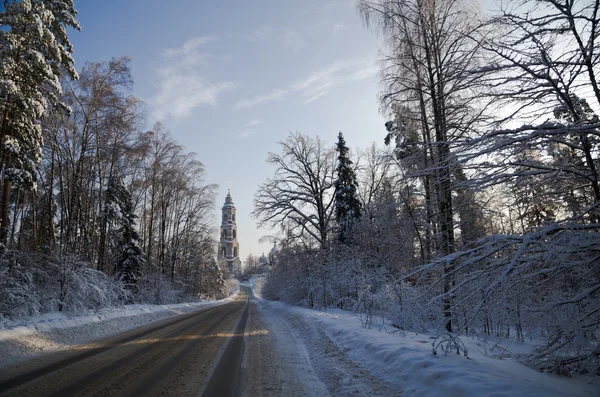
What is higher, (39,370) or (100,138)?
(100,138)

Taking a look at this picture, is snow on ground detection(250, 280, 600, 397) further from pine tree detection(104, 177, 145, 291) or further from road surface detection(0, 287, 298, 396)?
pine tree detection(104, 177, 145, 291)

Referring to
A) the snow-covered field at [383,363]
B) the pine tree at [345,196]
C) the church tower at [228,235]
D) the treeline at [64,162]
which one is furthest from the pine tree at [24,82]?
the church tower at [228,235]

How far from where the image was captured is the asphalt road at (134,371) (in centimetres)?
448

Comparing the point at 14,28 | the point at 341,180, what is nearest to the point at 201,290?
the point at 341,180

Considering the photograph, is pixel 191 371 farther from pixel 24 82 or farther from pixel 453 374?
Result: pixel 24 82

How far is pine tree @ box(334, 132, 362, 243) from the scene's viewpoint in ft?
76.0

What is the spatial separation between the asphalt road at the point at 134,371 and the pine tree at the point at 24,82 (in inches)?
284

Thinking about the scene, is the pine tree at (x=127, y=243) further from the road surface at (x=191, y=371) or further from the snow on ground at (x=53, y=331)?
the road surface at (x=191, y=371)

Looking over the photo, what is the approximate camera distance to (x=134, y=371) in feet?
17.9

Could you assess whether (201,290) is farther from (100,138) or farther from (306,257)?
(100,138)

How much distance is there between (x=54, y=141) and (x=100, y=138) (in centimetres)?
185

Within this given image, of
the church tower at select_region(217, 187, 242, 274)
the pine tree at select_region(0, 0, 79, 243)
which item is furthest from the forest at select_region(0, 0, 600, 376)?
the church tower at select_region(217, 187, 242, 274)

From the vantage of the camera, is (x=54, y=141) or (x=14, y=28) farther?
(x=54, y=141)

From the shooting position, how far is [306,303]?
81.9 feet
